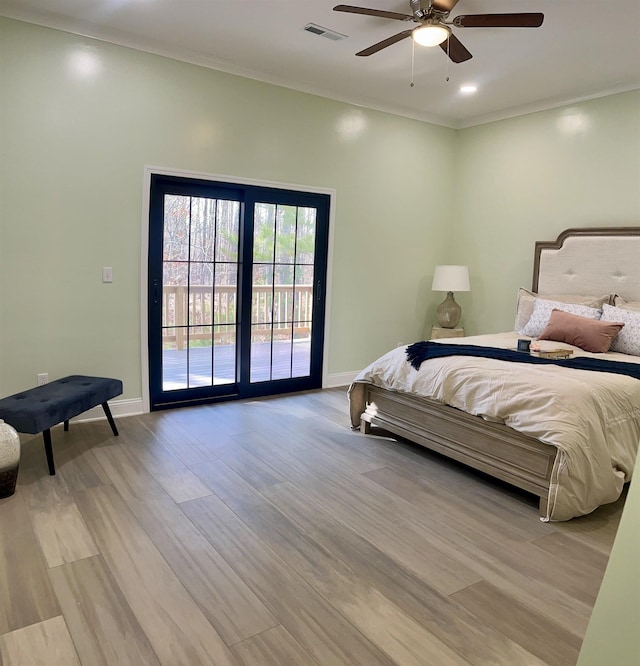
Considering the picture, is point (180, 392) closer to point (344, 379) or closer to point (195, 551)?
point (344, 379)

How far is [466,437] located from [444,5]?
2.56m

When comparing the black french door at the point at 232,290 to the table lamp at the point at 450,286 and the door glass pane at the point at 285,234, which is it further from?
the table lamp at the point at 450,286

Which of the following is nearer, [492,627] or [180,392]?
[492,627]

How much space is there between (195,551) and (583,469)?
6.55ft

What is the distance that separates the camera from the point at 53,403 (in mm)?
3141

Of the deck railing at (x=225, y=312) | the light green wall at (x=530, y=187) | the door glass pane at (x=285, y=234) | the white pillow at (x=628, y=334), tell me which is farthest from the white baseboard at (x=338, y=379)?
the white pillow at (x=628, y=334)

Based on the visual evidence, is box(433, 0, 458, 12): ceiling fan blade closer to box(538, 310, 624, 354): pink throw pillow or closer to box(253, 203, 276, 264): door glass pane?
box(253, 203, 276, 264): door glass pane

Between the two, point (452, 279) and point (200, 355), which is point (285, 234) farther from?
point (452, 279)

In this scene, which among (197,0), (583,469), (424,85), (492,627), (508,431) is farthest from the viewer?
(424,85)

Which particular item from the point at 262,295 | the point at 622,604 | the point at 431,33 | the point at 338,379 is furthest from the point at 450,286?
→ the point at 622,604

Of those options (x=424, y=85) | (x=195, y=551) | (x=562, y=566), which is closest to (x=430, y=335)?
(x=424, y=85)

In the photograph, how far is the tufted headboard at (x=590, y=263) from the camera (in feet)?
14.7

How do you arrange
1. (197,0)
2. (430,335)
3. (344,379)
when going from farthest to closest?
(430,335)
(344,379)
(197,0)

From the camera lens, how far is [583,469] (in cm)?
273
